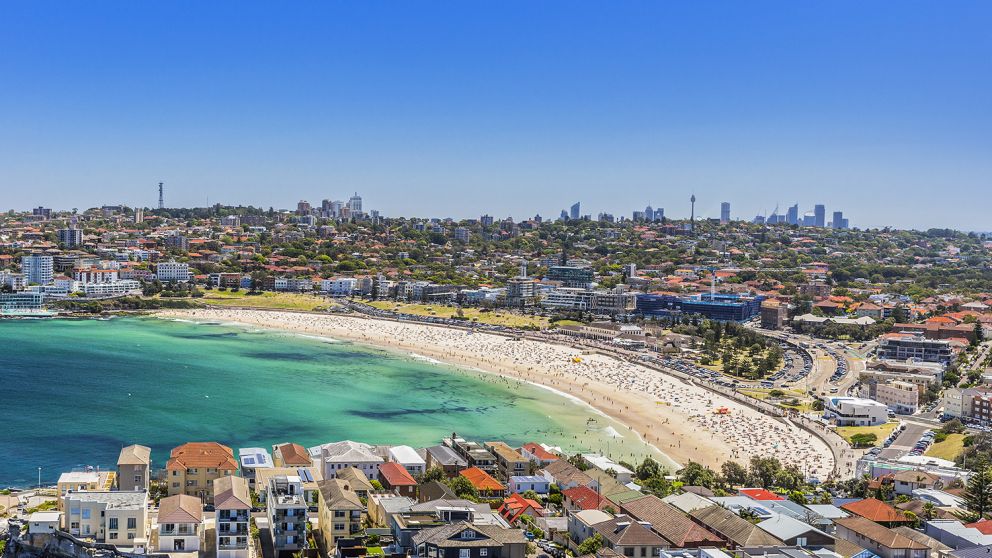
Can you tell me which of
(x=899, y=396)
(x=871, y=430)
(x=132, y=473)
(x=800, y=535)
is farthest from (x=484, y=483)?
(x=899, y=396)

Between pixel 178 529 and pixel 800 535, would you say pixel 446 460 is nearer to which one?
pixel 178 529

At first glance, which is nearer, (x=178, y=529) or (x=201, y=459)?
(x=178, y=529)

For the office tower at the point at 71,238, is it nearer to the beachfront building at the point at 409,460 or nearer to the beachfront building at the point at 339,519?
the beachfront building at the point at 409,460

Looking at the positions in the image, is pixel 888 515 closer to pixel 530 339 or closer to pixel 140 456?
pixel 140 456

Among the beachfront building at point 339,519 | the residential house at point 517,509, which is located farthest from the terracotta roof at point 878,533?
the beachfront building at point 339,519

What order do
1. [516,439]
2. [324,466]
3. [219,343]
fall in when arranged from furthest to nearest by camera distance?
1. [219,343]
2. [516,439]
3. [324,466]

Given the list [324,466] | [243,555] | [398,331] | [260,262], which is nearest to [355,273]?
[260,262]
